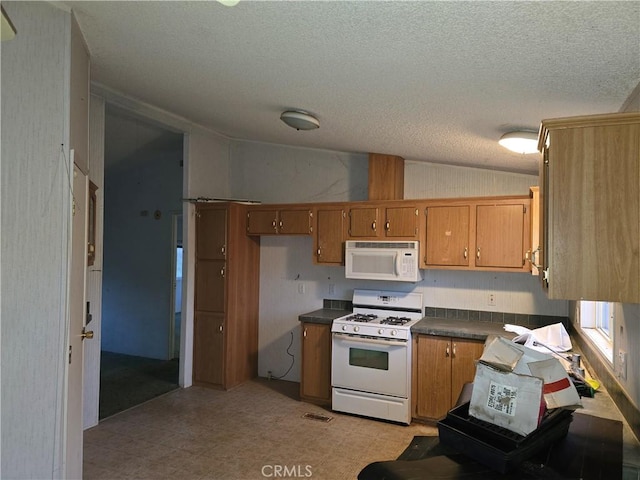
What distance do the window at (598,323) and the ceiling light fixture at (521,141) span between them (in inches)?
42.3

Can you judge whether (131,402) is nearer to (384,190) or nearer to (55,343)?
(55,343)

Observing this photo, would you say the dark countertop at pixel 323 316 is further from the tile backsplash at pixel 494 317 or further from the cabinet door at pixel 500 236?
the cabinet door at pixel 500 236

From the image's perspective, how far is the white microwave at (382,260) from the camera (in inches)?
157

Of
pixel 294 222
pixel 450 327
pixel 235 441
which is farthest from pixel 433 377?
pixel 294 222

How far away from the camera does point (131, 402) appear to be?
4297 millimetres

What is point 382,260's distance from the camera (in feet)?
13.4

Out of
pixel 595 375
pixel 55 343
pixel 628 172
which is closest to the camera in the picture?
pixel 628 172

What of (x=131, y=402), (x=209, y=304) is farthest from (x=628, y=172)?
(x=131, y=402)

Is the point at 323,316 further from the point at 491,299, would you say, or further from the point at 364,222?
the point at 491,299

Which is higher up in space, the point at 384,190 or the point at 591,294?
the point at 384,190

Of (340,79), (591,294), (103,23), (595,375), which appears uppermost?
(103,23)

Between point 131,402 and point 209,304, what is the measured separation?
3.89ft

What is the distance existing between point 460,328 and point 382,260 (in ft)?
2.96
